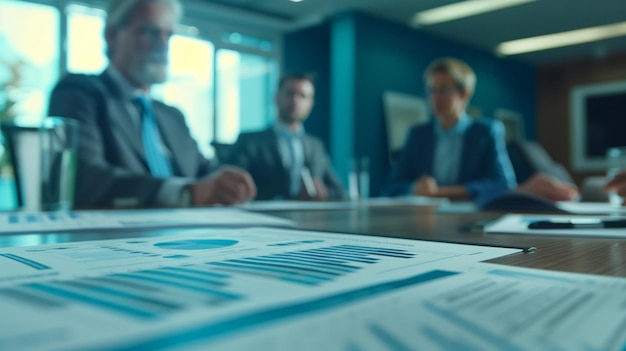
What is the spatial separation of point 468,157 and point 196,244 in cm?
174

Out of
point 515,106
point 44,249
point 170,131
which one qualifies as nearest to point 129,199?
point 170,131

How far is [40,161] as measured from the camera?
68 cm

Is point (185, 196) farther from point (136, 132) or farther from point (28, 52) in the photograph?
point (28, 52)

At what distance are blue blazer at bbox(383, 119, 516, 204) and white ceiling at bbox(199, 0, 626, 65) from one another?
6.55 ft

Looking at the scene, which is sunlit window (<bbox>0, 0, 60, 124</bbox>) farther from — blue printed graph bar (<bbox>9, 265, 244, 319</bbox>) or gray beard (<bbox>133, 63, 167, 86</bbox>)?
blue printed graph bar (<bbox>9, 265, 244, 319</bbox>)

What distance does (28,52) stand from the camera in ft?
10.1

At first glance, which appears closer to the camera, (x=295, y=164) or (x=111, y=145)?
(x=111, y=145)

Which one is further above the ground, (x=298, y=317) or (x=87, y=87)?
(x=87, y=87)

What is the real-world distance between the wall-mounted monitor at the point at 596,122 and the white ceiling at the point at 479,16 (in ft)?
1.86

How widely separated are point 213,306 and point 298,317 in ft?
0.09

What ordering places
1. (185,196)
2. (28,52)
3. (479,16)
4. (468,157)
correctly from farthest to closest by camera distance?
(479,16), (28,52), (468,157), (185,196)

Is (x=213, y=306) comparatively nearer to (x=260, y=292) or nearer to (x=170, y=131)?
(x=260, y=292)

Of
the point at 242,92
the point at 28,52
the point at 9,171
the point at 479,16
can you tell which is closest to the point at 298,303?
the point at 9,171

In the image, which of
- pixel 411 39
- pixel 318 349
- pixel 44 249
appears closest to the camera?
pixel 318 349
